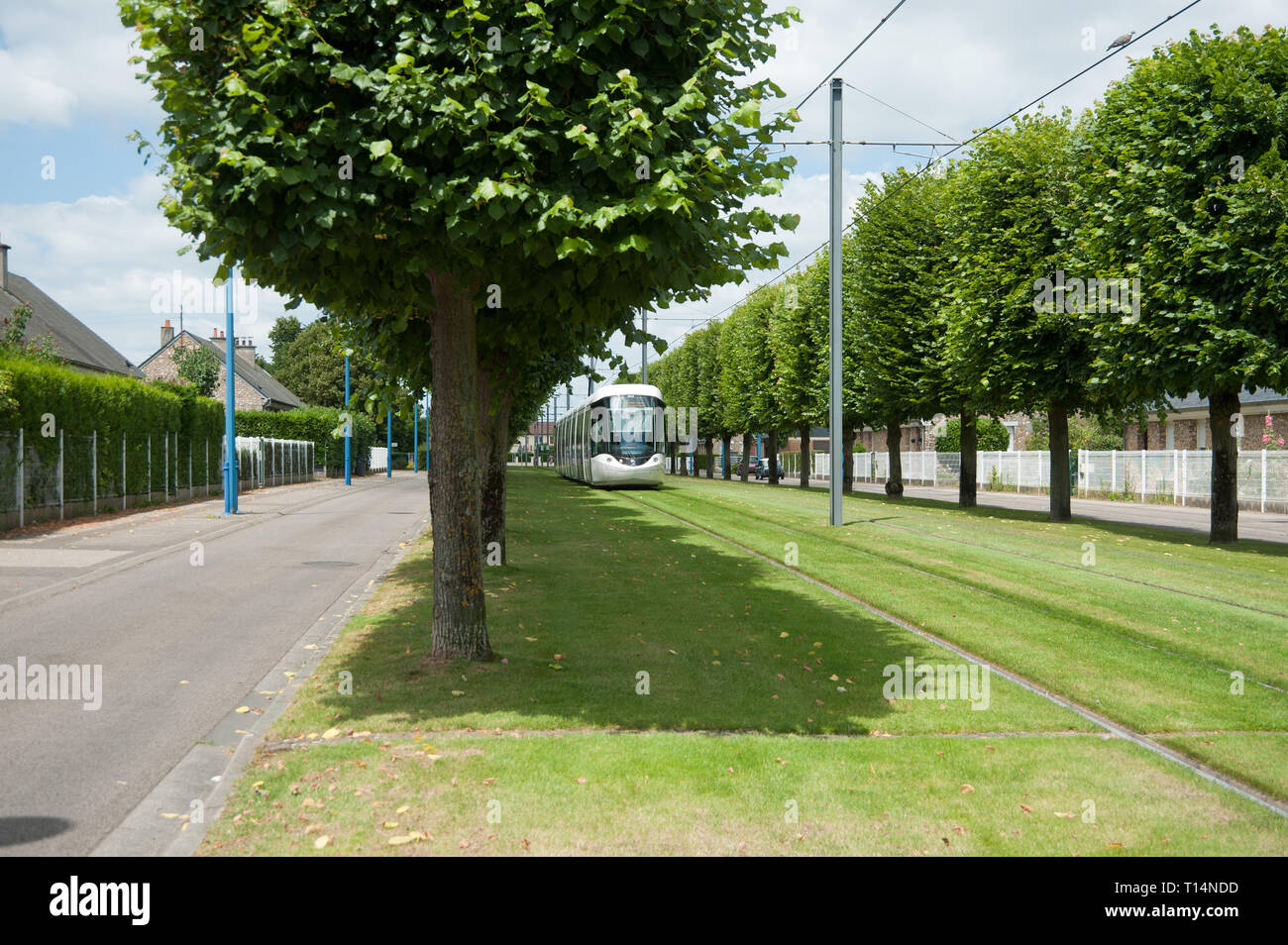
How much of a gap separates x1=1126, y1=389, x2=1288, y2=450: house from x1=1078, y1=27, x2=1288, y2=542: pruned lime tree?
619 inches

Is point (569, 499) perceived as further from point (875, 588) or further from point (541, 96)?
point (541, 96)

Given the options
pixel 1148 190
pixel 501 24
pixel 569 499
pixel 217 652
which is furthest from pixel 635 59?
pixel 569 499

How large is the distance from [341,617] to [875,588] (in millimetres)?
6738

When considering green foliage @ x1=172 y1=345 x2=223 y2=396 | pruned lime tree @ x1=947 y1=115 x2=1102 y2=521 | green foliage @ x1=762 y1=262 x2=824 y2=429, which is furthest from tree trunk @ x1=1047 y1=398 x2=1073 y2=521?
green foliage @ x1=172 y1=345 x2=223 y2=396

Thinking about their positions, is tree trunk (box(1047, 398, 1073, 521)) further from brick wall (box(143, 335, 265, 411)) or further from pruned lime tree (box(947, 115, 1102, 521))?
brick wall (box(143, 335, 265, 411))

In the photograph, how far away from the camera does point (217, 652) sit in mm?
8891

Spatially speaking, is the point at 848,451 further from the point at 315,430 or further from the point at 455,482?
the point at 455,482

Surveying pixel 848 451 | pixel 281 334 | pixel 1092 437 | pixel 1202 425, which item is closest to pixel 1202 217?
pixel 848 451

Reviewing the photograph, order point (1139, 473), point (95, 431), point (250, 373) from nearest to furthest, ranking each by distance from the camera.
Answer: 1. point (95, 431)
2. point (1139, 473)
3. point (250, 373)

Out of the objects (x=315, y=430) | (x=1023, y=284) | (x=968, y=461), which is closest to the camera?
(x=1023, y=284)

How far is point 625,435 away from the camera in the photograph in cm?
3425

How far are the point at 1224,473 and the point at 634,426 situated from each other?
19.6 meters

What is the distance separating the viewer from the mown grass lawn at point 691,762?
4.69 meters

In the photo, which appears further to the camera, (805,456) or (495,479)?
(805,456)
